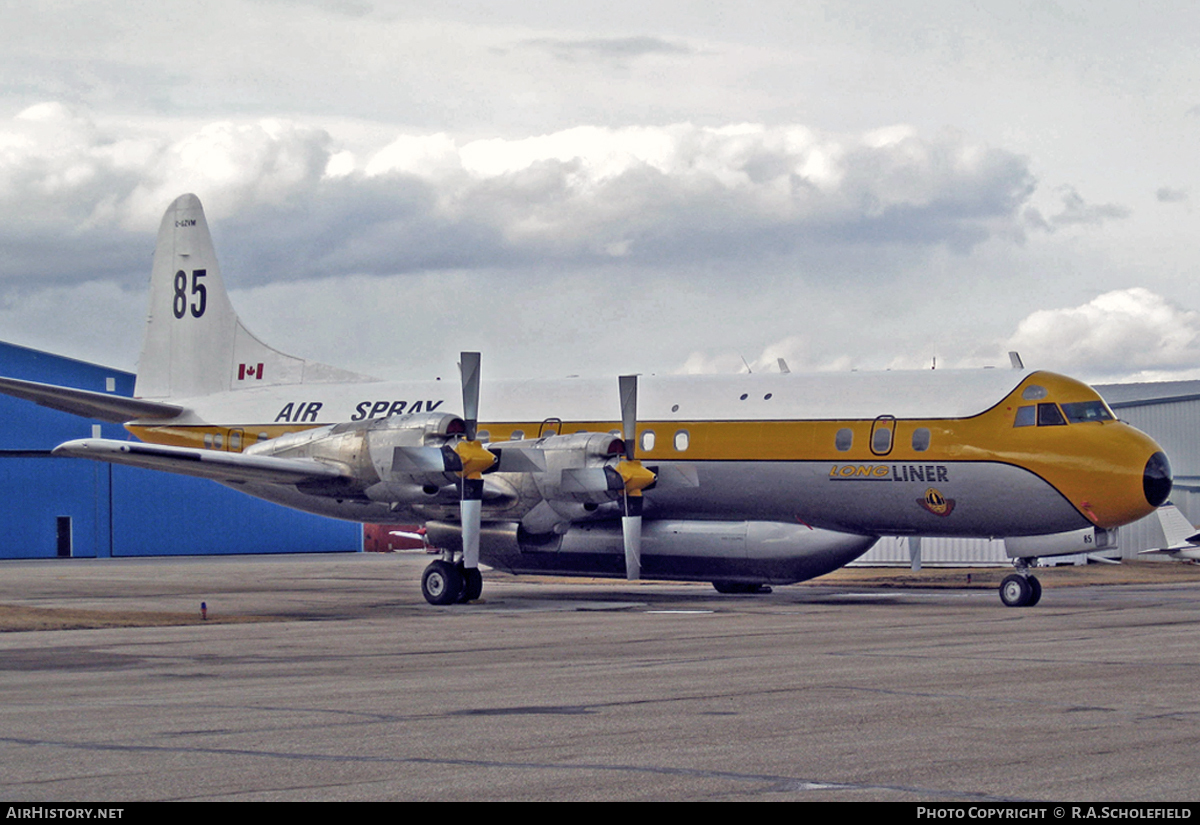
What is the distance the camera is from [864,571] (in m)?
42.8

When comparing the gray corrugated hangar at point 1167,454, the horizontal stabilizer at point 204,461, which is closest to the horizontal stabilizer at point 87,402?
the horizontal stabilizer at point 204,461

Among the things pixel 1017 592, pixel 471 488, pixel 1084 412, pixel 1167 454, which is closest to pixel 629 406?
pixel 471 488

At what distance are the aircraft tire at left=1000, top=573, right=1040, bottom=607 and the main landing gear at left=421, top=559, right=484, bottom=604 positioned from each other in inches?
403

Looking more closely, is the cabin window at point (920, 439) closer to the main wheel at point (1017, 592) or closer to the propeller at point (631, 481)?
the main wheel at point (1017, 592)

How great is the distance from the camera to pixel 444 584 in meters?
27.8

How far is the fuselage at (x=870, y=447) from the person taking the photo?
24641mm

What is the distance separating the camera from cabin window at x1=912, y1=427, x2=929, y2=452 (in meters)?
25.8

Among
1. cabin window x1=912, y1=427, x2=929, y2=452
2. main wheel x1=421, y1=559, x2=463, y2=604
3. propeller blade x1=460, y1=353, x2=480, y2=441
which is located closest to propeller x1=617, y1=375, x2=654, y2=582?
propeller blade x1=460, y1=353, x2=480, y2=441

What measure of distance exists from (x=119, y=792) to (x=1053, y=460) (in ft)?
64.9

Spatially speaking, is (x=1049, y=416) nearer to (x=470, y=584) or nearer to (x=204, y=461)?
(x=470, y=584)

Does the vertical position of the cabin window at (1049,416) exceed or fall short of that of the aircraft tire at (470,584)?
it exceeds it

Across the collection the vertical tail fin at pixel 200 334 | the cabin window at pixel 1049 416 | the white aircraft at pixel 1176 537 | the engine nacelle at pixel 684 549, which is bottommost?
the white aircraft at pixel 1176 537

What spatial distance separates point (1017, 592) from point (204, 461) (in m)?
15.6
